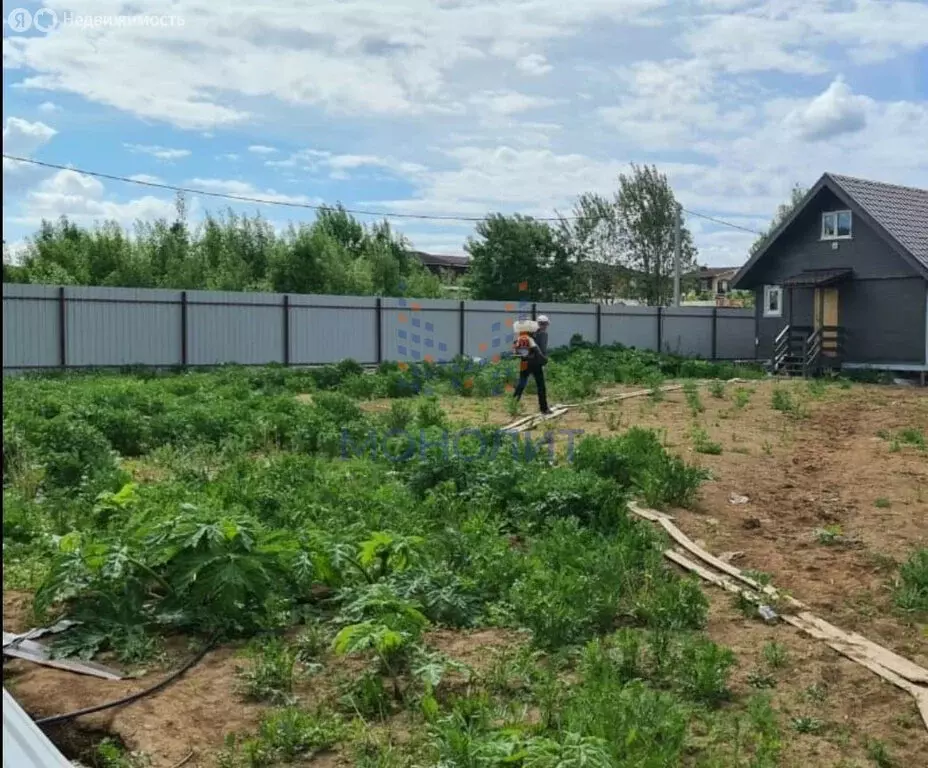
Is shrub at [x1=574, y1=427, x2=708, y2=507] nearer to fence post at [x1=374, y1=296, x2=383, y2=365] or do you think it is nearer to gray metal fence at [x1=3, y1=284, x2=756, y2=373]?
gray metal fence at [x1=3, y1=284, x2=756, y2=373]

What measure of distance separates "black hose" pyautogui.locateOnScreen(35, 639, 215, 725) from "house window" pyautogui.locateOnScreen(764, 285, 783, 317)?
26.7 meters

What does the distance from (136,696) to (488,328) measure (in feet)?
73.6

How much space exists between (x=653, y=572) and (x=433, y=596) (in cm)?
157

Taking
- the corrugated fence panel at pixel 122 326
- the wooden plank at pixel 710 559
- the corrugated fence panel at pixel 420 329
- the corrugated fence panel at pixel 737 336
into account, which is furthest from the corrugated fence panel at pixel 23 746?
the corrugated fence panel at pixel 737 336

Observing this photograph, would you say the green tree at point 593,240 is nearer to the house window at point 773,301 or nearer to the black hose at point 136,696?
the house window at point 773,301

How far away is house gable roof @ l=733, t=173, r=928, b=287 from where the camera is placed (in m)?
24.5

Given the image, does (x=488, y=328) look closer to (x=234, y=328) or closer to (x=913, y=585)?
(x=234, y=328)

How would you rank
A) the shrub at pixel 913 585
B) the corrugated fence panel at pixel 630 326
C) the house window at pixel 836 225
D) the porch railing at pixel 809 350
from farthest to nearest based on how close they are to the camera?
the corrugated fence panel at pixel 630 326 < the house window at pixel 836 225 < the porch railing at pixel 809 350 < the shrub at pixel 913 585

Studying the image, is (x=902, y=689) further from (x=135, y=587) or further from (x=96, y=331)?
(x=96, y=331)

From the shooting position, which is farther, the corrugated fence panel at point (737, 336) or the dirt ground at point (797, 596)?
the corrugated fence panel at point (737, 336)

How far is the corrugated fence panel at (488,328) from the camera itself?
25969mm

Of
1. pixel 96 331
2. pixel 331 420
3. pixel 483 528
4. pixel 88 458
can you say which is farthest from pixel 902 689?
pixel 96 331

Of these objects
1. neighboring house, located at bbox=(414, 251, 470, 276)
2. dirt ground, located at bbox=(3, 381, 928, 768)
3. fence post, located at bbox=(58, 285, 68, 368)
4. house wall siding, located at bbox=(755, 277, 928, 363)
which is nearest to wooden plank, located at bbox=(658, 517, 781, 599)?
dirt ground, located at bbox=(3, 381, 928, 768)

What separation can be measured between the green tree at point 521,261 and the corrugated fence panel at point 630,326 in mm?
11170
